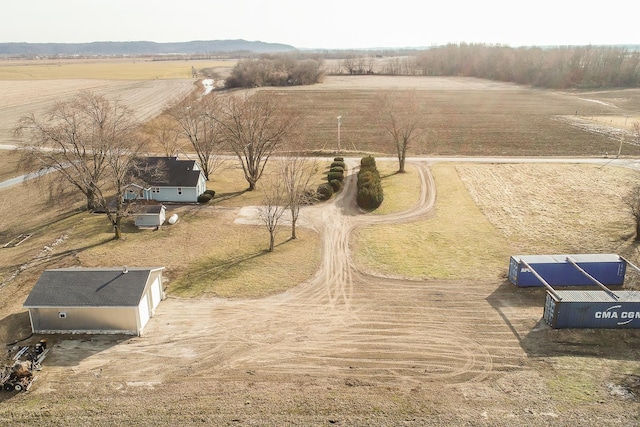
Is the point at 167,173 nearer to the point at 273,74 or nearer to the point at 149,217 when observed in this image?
the point at 149,217

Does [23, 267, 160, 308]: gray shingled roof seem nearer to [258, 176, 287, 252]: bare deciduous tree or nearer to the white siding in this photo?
the white siding

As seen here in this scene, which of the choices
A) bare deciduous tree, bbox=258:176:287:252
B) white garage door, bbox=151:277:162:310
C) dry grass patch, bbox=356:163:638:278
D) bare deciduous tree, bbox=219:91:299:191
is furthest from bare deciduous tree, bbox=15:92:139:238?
dry grass patch, bbox=356:163:638:278

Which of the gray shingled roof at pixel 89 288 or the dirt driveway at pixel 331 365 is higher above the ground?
the gray shingled roof at pixel 89 288

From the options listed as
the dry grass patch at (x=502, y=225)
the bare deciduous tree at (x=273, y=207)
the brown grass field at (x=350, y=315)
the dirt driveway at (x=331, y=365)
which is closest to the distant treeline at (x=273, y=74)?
the brown grass field at (x=350, y=315)

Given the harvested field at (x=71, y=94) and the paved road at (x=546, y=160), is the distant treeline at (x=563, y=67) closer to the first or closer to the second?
the paved road at (x=546, y=160)

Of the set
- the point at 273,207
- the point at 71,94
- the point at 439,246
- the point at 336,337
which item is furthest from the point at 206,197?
the point at 71,94
